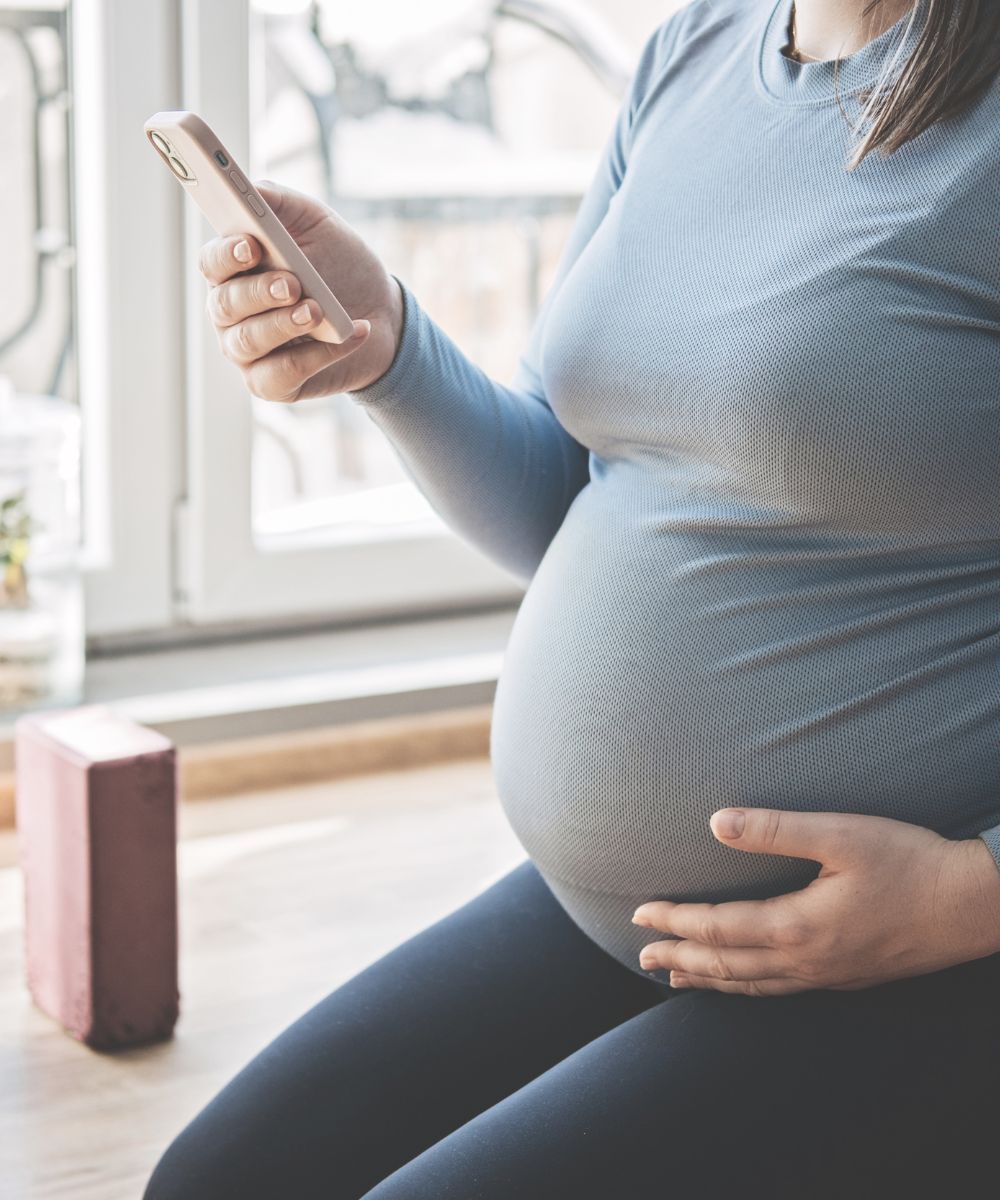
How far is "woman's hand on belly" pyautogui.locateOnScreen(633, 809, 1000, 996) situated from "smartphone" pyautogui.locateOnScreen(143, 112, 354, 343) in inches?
12.9

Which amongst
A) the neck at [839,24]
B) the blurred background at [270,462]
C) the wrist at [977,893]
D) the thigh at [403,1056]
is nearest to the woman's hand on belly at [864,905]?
the wrist at [977,893]

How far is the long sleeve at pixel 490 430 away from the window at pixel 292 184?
2.07 ft

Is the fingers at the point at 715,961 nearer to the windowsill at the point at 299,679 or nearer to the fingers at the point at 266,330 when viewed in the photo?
the fingers at the point at 266,330

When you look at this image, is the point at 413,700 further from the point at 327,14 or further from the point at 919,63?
the point at 919,63

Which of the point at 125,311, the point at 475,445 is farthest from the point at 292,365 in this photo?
the point at 125,311

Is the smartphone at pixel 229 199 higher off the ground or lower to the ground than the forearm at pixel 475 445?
higher

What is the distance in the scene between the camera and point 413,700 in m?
1.72

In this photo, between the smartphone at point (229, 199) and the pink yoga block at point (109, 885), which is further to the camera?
the pink yoga block at point (109, 885)

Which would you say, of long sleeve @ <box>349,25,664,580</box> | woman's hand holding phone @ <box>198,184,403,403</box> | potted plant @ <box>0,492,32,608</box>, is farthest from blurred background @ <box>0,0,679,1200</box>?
woman's hand holding phone @ <box>198,184,403,403</box>

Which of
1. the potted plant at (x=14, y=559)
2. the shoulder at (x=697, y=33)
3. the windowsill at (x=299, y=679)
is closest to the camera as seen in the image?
the shoulder at (x=697, y=33)

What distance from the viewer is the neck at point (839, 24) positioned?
85cm

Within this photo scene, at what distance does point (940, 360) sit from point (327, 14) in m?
1.09

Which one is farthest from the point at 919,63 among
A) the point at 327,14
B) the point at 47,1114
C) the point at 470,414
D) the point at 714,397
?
the point at 327,14

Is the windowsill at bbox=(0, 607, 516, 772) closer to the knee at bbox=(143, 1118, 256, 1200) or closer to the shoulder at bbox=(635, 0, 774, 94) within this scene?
the knee at bbox=(143, 1118, 256, 1200)
